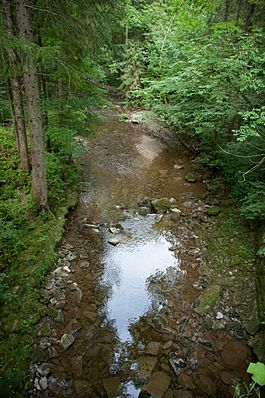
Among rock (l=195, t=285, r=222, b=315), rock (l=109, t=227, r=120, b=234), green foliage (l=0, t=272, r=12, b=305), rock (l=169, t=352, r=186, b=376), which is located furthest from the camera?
rock (l=109, t=227, r=120, b=234)

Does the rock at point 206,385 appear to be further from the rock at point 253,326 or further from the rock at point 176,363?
the rock at point 253,326

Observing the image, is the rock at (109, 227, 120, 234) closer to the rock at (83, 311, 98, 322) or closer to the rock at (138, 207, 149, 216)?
the rock at (138, 207, 149, 216)

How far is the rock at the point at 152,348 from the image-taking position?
525 centimetres

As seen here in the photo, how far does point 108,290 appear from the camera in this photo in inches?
262

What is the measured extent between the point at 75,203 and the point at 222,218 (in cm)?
488

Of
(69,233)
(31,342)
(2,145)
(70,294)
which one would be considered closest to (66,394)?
(31,342)

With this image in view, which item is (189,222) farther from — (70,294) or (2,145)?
(2,145)

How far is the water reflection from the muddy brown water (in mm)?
24

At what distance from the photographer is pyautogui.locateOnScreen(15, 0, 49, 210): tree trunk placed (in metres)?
6.02

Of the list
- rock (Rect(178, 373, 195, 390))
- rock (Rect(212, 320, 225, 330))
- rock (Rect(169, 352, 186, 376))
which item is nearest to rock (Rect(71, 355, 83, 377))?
rock (Rect(169, 352, 186, 376))

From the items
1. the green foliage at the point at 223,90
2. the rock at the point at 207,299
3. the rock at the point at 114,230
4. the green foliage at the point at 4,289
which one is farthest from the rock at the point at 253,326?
the green foliage at the point at 4,289

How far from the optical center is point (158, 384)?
4730 mm

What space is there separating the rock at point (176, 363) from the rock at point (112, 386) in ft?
3.31

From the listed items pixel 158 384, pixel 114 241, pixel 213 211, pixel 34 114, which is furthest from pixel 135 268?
pixel 34 114
